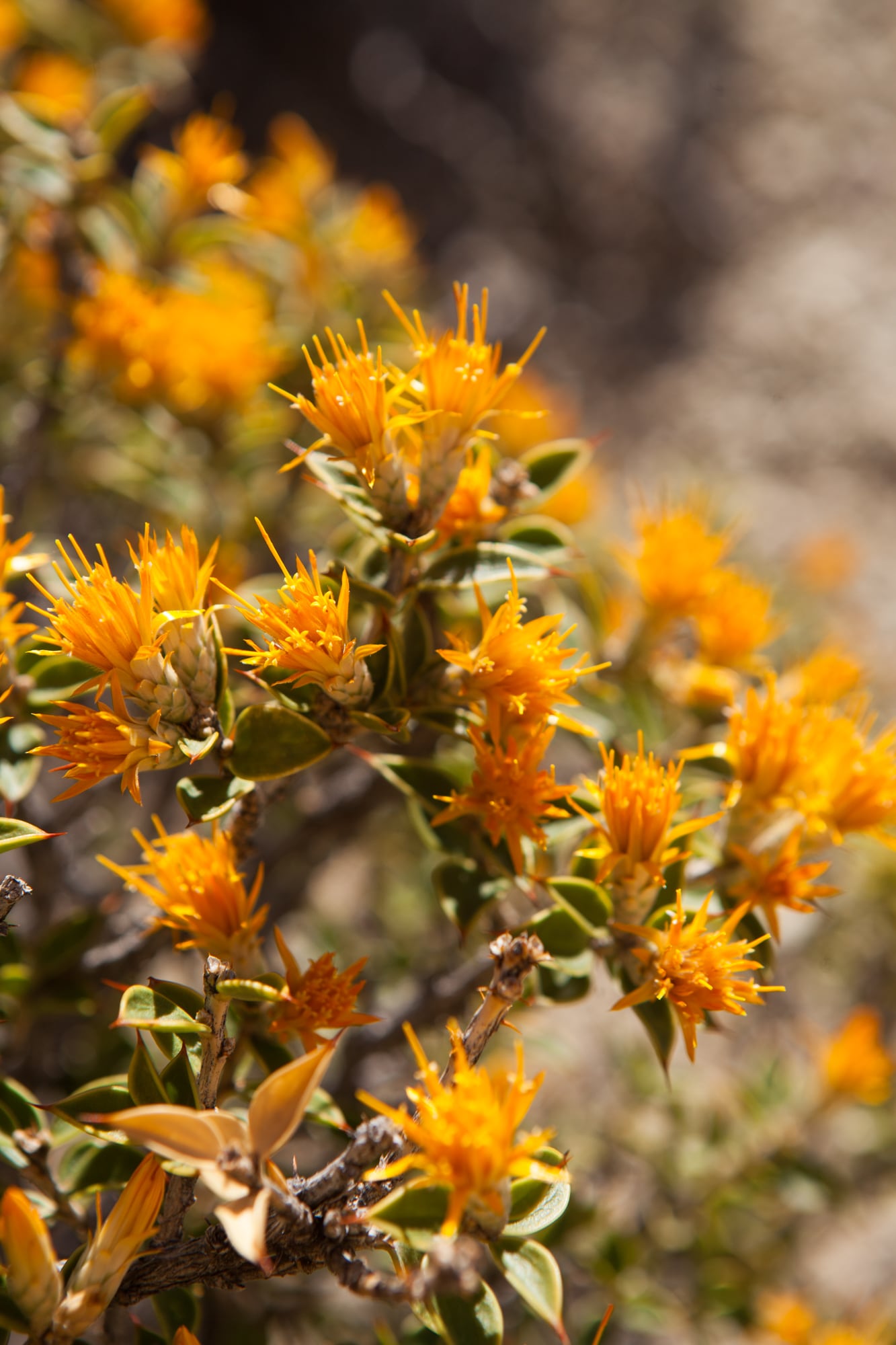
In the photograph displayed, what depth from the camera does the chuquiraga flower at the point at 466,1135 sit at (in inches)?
29.8

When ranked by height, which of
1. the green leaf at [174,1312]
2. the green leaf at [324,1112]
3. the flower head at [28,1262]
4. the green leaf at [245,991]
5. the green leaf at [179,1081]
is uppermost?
the green leaf at [245,991]

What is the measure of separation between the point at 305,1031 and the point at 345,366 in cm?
66

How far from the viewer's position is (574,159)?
13.4 feet

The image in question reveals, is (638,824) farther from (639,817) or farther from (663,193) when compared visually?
(663,193)

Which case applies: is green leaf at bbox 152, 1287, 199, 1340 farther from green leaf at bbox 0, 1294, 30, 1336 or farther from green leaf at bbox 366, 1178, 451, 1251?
green leaf at bbox 366, 1178, 451, 1251

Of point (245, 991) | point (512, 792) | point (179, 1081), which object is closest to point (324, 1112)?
point (179, 1081)

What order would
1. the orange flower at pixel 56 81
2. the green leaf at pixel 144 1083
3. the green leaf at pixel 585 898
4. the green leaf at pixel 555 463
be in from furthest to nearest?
the orange flower at pixel 56 81, the green leaf at pixel 555 463, the green leaf at pixel 585 898, the green leaf at pixel 144 1083

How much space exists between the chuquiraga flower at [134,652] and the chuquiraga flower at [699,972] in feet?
1.67

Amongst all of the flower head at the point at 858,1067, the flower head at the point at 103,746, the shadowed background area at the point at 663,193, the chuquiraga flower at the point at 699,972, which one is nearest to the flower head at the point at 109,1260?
the flower head at the point at 103,746

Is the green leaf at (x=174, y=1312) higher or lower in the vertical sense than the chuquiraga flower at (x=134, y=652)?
lower

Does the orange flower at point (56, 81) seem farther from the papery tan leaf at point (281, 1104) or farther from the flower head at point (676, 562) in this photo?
the papery tan leaf at point (281, 1104)

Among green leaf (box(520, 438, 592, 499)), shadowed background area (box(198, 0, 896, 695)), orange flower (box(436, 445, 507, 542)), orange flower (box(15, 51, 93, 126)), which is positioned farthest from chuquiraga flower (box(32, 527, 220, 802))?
shadowed background area (box(198, 0, 896, 695))

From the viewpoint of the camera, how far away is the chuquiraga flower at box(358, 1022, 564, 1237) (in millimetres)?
756

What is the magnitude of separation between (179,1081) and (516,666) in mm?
531
